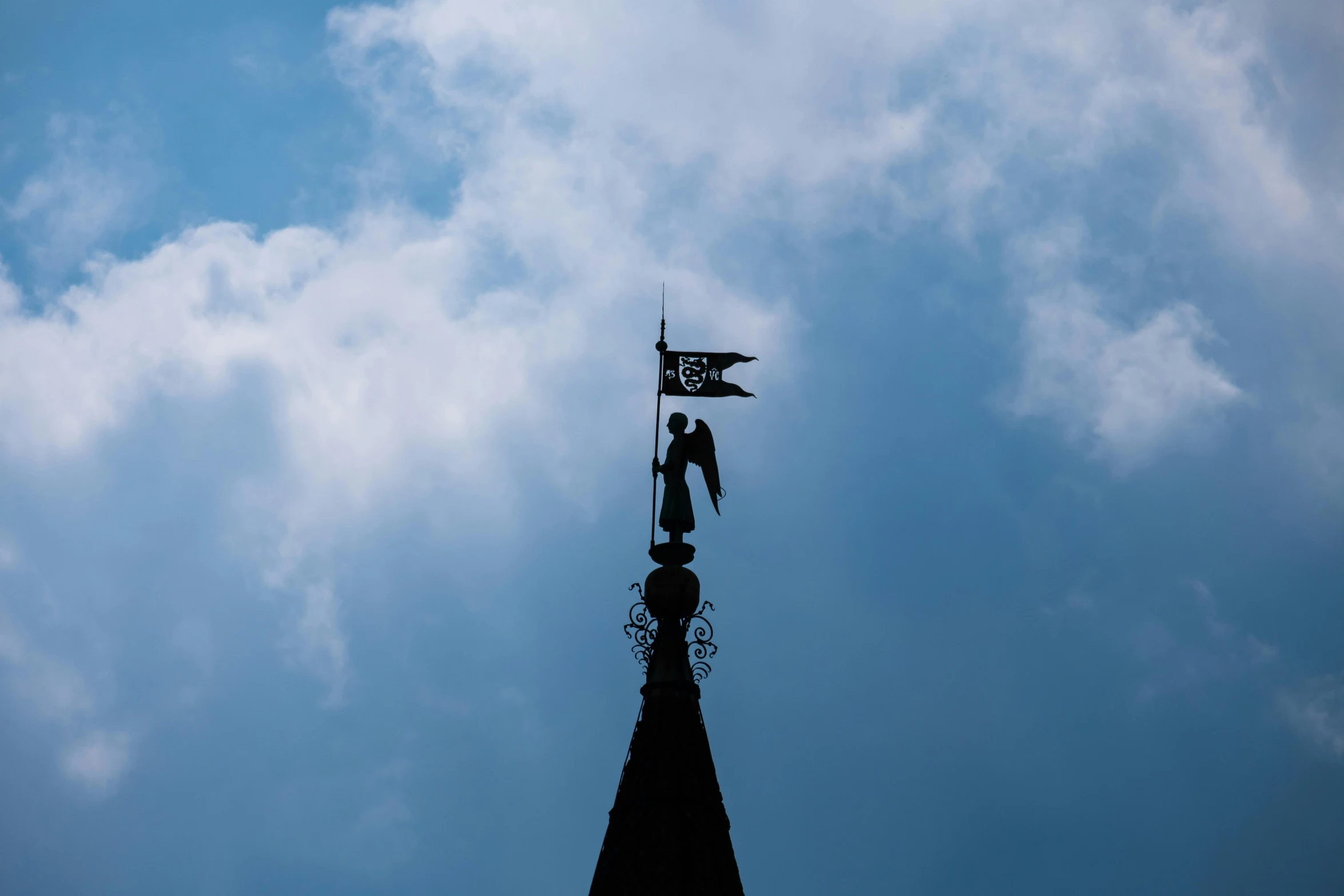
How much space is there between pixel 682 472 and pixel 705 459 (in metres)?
0.55

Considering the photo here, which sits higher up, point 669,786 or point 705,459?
point 705,459

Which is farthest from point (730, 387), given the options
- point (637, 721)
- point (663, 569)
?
point (637, 721)

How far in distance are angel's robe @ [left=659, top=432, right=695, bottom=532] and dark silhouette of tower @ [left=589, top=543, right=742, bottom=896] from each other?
1.12 feet

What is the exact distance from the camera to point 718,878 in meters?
17.2

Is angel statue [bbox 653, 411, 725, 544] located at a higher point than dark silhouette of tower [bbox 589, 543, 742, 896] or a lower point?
higher

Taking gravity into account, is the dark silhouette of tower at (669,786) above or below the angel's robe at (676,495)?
below

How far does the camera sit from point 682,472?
20.3 m

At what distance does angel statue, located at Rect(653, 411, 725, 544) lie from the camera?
1980 cm

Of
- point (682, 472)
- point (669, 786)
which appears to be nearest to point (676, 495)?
point (682, 472)

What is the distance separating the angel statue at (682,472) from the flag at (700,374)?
46 cm

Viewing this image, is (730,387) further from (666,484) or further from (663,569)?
(663,569)

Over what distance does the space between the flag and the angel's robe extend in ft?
2.99

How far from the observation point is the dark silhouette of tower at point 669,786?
17.1m

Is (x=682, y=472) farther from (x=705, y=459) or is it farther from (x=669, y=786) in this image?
(x=669, y=786)
